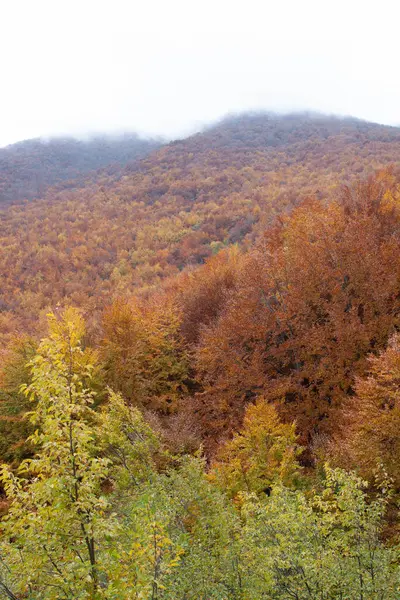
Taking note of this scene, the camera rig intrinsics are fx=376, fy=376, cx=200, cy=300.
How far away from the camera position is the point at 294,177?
9638cm

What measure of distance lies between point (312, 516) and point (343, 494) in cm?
78

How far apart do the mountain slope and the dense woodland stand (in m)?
1.29

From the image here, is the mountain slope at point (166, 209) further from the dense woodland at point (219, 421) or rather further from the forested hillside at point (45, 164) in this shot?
the forested hillside at point (45, 164)

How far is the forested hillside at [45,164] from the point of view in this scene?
468ft

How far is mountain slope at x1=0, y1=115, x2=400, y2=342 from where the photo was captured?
70.6m

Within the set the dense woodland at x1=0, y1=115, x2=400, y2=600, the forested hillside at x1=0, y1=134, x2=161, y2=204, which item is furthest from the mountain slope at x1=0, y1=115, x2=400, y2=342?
the forested hillside at x1=0, y1=134, x2=161, y2=204

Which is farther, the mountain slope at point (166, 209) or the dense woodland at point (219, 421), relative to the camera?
the mountain slope at point (166, 209)

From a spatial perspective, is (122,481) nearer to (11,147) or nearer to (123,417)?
(123,417)

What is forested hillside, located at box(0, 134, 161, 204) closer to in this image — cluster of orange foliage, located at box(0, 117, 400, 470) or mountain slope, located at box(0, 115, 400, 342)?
mountain slope, located at box(0, 115, 400, 342)

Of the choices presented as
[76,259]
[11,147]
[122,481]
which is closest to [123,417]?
[122,481]

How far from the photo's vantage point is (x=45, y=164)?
555 feet

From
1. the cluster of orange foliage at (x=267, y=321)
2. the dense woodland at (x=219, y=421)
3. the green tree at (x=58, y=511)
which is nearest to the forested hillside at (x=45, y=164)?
the dense woodland at (x=219, y=421)

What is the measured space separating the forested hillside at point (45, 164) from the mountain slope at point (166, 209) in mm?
12706

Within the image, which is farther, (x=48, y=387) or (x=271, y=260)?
(x=271, y=260)
